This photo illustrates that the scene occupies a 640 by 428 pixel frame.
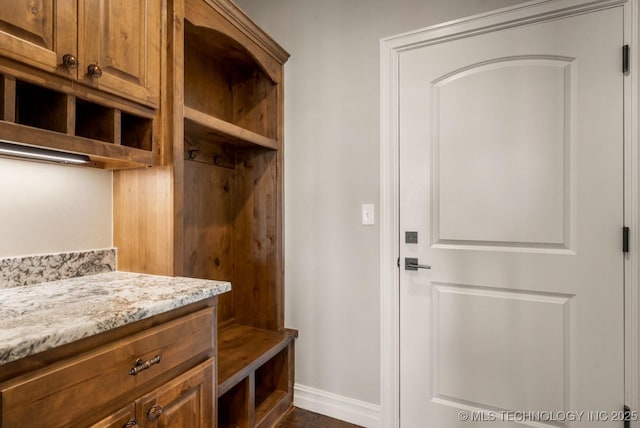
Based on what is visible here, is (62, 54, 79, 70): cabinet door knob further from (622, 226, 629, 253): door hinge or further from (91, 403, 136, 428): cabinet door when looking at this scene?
(622, 226, 629, 253): door hinge

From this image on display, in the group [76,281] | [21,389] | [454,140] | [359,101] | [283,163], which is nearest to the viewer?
[21,389]

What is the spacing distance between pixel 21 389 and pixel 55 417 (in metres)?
0.11

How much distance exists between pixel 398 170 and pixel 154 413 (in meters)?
1.50

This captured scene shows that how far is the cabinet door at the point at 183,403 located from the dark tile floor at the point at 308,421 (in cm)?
81

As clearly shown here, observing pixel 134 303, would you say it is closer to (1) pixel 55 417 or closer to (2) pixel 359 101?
(1) pixel 55 417

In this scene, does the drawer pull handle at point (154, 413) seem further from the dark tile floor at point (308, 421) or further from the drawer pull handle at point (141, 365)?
the dark tile floor at point (308, 421)

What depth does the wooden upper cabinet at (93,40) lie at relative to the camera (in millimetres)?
955

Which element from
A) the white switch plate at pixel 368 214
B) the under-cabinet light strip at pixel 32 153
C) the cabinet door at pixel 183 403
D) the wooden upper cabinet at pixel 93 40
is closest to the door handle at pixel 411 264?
the white switch plate at pixel 368 214

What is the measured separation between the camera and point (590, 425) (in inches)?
57.9

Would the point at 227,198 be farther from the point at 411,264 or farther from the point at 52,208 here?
the point at 411,264

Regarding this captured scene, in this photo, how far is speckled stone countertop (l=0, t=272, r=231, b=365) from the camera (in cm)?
73

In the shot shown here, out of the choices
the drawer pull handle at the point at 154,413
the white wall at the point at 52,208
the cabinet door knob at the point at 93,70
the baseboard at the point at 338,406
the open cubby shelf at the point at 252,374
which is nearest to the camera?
the drawer pull handle at the point at 154,413

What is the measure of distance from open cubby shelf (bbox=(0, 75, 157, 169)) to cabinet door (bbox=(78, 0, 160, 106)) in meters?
0.08

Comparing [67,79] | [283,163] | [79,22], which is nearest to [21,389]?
[67,79]
